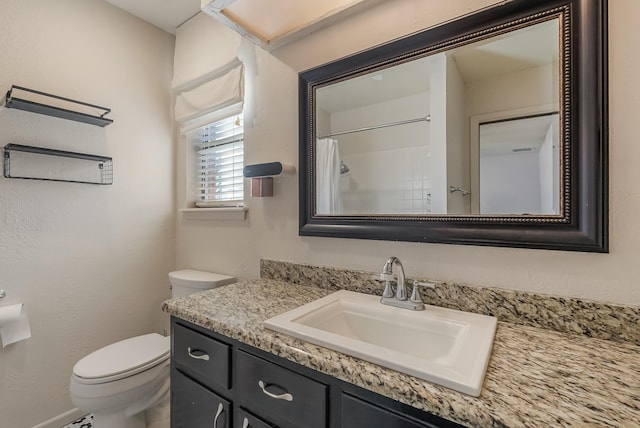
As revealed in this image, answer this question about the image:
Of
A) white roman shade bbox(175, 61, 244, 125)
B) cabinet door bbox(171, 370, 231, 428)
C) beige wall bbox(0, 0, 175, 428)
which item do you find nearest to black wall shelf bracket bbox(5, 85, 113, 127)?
beige wall bbox(0, 0, 175, 428)

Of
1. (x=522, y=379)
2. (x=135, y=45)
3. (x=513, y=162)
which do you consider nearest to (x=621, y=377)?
(x=522, y=379)

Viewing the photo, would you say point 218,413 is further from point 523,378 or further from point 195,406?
point 523,378

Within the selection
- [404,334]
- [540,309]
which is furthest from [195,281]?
[540,309]

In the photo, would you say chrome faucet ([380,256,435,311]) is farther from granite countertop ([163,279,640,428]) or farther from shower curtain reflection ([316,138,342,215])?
shower curtain reflection ([316,138,342,215])

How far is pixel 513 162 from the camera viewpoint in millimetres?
933

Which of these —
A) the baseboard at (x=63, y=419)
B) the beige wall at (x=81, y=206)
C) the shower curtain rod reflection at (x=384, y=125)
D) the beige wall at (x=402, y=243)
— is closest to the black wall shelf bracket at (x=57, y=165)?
the beige wall at (x=81, y=206)

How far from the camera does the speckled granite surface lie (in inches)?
30.8

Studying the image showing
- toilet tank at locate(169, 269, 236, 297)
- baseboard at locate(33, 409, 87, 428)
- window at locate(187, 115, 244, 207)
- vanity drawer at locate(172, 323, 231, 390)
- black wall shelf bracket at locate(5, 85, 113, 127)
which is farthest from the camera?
window at locate(187, 115, 244, 207)

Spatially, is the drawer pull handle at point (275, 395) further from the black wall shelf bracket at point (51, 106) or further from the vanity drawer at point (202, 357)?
the black wall shelf bracket at point (51, 106)

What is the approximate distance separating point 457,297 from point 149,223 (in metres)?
2.01

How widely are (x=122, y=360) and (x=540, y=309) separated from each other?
1809 mm

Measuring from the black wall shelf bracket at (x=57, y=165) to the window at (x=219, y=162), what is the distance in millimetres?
561

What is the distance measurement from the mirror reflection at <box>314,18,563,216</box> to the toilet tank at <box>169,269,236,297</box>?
779 mm

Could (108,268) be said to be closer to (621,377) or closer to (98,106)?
(98,106)
